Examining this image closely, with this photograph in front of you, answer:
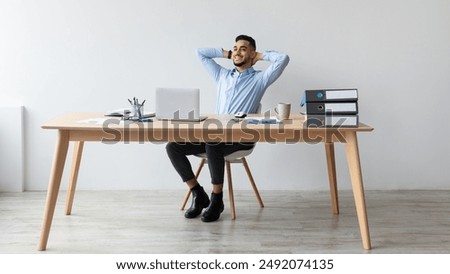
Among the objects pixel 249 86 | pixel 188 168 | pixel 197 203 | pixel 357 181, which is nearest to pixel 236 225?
pixel 197 203

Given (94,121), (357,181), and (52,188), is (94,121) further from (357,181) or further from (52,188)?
(357,181)

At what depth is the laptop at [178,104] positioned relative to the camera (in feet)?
10.7

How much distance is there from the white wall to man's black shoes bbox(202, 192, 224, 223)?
79 centimetres

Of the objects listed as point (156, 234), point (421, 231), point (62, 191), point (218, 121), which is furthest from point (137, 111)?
point (421, 231)

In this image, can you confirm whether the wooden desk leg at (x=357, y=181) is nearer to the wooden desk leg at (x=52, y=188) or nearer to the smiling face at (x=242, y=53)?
the smiling face at (x=242, y=53)

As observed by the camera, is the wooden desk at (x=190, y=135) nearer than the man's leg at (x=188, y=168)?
Yes

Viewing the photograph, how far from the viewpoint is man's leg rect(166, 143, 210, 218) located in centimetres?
377

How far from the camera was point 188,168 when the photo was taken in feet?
12.5

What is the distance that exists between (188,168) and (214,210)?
32 cm

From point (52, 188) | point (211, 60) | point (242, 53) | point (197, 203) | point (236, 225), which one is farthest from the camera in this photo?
point (211, 60)

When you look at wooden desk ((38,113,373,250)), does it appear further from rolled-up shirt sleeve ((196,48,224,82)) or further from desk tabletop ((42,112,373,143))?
rolled-up shirt sleeve ((196,48,224,82))

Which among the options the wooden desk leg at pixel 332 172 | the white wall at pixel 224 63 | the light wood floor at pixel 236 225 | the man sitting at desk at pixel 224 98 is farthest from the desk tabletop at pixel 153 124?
the white wall at pixel 224 63

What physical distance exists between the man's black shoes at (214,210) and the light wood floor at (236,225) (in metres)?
0.04
